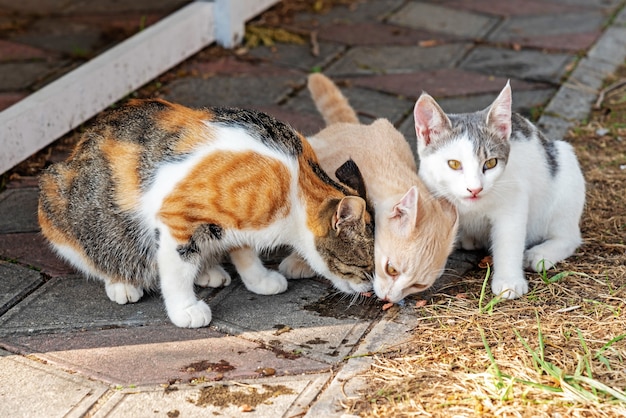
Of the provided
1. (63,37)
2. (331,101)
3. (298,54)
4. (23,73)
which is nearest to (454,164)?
(331,101)

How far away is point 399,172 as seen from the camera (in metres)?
3.76

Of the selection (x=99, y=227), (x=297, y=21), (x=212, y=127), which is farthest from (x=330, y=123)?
(x=297, y=21)

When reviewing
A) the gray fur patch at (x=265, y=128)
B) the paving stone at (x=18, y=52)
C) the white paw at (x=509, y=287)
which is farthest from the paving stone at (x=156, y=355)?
the paving stone at (x=18, y=52)

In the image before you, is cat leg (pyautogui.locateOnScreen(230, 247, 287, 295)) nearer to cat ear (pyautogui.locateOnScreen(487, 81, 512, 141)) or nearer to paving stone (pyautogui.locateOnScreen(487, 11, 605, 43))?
cat ear (pyautogui.locateOnScreen(487, 81, 512, 141))

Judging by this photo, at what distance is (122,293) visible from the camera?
144 inches

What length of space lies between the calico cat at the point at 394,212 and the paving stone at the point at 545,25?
285 cm

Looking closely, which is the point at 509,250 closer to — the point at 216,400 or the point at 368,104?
the point at 216,400

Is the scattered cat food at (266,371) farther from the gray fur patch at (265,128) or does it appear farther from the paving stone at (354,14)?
the paving stone at (354,14)

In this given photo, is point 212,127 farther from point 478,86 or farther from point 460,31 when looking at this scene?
point 460,31

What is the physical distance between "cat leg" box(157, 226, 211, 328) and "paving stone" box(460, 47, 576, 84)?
3.24m

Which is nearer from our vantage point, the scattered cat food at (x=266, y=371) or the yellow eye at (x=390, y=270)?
the scattered cat food at (x=266, y=371)

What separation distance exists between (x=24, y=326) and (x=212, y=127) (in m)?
1.09

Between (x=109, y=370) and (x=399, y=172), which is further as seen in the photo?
(x=399, y=172)

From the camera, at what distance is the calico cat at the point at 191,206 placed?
337 centimetres
